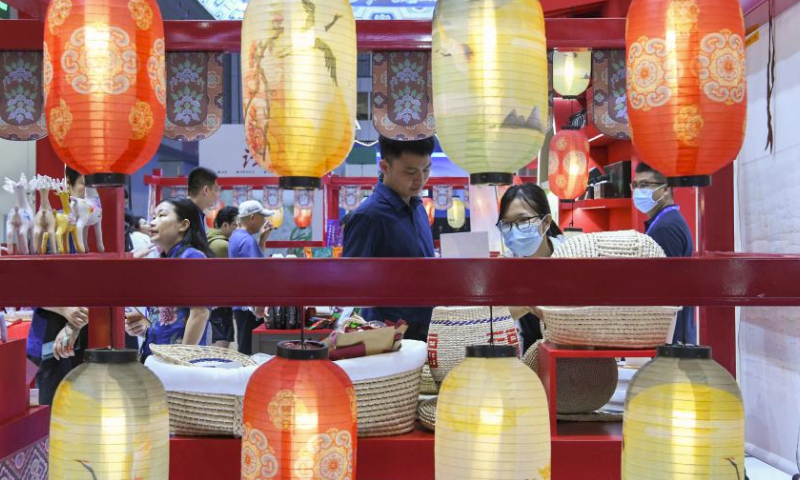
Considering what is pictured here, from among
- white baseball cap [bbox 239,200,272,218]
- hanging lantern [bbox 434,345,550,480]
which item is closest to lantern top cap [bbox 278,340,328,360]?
hanging lantern [bbox 434,345,550,480]

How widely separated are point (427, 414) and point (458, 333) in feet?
0.91

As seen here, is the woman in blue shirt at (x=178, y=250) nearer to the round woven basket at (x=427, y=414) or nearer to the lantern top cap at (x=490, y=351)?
the round woven basket at (x=427, y=414)

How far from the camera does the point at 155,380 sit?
1420mm

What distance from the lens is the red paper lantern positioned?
6.75 meters

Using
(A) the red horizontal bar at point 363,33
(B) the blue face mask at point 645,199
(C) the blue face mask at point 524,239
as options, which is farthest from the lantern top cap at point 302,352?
(B) the blue face mask at point 645,199

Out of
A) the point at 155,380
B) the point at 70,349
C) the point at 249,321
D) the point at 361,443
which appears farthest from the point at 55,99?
the point at 249,321

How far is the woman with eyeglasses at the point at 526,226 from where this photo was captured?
3191mm

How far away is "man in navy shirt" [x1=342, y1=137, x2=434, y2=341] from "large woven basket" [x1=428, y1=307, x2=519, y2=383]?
0.64 m

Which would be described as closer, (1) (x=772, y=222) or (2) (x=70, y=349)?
(2) (x=70, y=349)

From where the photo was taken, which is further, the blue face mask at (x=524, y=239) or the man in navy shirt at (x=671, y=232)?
the man in navy shirt at (x=671, y=232)

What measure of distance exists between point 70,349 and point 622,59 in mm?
2623

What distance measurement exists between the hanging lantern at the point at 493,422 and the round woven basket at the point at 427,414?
25.4 inches

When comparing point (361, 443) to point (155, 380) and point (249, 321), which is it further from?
point (249, 321)

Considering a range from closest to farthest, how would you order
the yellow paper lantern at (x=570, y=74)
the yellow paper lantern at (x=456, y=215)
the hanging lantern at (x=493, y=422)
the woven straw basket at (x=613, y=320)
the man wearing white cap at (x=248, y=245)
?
1. the hanging lantern at (x=493, y=422)
2. the woven straw basket at (x=613, y=320)
3. the man wearing white cap at (x=248, y=245)
4. the yellow paper lantern at (x=570, y=74)
5. the yellow paper lantern at (x=456, y=215)
